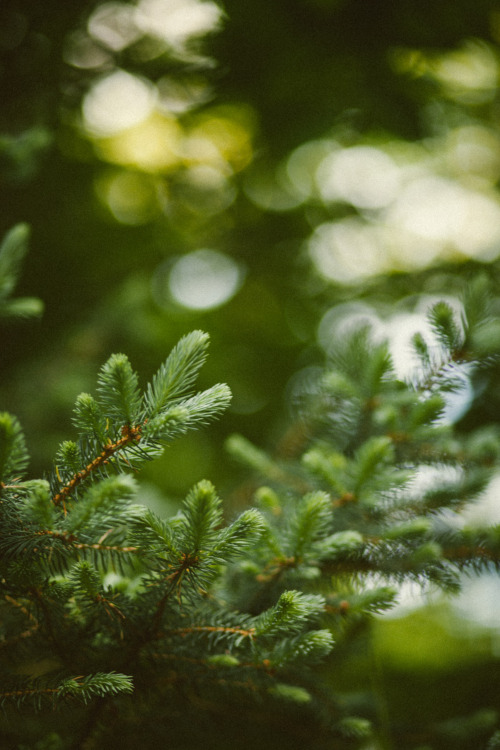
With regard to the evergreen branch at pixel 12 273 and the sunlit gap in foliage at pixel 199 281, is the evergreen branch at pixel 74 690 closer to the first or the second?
the evergreen branch at pixel 12 273

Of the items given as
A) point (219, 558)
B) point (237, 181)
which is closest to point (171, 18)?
point (237, 181)

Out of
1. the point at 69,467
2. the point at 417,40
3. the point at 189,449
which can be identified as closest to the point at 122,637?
the point at 69,467

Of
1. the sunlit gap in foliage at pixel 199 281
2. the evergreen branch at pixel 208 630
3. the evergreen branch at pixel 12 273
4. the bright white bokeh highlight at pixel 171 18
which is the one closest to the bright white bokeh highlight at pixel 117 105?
the bright white bokeh highlight at pixel 171 18

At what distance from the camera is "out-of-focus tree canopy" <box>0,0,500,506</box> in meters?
1.55

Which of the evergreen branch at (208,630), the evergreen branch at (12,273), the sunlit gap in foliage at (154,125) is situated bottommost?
the evergreen branch at (208,630)

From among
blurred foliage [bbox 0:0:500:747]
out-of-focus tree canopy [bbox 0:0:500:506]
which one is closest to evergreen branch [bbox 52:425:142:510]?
blurred foliage [bbox 0:0:500:747]

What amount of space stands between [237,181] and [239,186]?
0.09 feet

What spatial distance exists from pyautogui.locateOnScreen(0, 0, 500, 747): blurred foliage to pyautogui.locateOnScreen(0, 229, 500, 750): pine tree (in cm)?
23

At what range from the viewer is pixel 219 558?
0.61 m

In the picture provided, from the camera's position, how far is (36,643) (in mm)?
706

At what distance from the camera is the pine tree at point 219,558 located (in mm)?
590

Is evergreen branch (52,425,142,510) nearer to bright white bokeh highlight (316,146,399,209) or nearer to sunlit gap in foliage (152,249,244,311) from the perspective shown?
sunlit gap in foliage (152,249,244,311)

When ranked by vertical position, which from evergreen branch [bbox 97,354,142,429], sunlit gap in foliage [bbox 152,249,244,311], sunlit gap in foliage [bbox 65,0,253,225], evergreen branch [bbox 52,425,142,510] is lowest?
evergreen branch [bbox 52,425,142,510]

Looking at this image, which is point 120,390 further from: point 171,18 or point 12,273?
point 171,18
